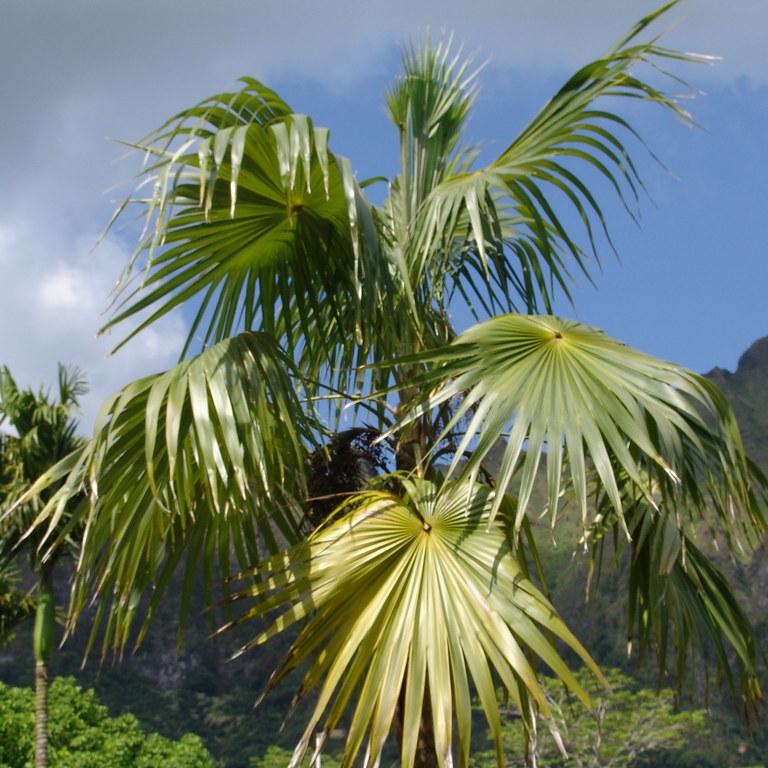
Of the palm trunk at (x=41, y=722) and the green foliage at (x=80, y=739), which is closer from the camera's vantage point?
the palm trunk at (x=41, y=722)

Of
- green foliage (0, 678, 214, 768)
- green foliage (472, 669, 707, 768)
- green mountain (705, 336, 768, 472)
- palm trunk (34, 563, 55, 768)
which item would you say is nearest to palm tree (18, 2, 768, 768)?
palm trunk (34, 563, 55, 768)

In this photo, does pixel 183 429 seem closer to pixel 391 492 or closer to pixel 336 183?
pixel 391 492

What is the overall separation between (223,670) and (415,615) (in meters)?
55.2

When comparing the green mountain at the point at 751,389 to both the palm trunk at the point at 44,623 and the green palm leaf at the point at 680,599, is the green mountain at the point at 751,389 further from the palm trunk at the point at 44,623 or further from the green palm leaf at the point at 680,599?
the green palm leaf at the point at 680,599

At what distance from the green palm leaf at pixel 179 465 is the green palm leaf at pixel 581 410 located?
0.62 metres

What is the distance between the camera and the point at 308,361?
5383mm

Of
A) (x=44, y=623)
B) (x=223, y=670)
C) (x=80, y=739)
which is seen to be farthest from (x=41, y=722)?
(x=223, y=670)

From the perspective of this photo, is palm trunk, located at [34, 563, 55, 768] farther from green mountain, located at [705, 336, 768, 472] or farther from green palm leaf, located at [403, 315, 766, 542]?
green mountain, located at [705, 336, 768, 472]

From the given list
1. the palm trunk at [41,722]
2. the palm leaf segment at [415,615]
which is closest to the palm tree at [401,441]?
the palm leaf segment at [415,615]

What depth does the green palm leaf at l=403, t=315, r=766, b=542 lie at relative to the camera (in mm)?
3379

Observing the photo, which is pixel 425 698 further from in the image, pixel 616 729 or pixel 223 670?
pixel 223 670

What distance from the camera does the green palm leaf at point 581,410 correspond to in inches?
133

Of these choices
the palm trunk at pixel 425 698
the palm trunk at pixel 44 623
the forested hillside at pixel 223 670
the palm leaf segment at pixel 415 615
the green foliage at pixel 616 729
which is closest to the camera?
the palm leaf segment at pixel 415 615

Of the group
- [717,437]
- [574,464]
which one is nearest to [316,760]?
[574,464]
